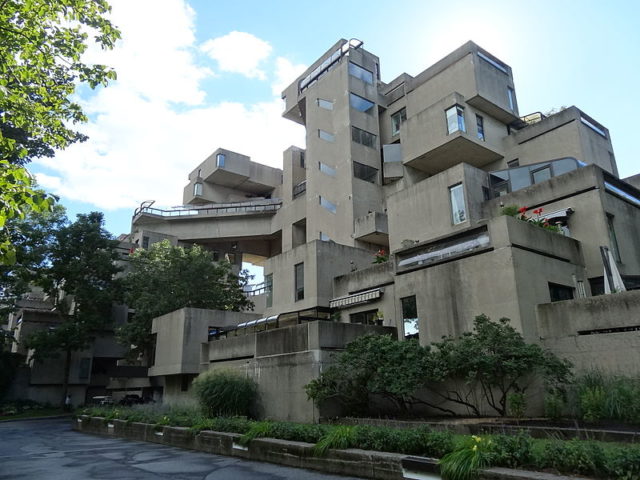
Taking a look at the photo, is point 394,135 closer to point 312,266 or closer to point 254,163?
point 312,266

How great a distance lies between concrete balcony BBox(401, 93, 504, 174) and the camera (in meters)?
28.6

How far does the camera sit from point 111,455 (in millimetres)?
13594

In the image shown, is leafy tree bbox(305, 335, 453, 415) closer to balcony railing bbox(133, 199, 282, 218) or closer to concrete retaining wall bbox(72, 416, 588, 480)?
concrete retaining wall bbox(72, 416, 588, 480)

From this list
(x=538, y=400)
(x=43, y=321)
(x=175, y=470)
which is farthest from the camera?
(x=43, y=321)

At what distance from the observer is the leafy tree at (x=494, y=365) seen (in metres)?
12.3

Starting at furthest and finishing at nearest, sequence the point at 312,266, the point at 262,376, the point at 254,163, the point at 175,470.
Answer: the point at 254,163 < the point at 312,266 < the point at 262,376 < the point at 175,470

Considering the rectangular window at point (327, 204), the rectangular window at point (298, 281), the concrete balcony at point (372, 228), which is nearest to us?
the rectangular window at point (298, 281)

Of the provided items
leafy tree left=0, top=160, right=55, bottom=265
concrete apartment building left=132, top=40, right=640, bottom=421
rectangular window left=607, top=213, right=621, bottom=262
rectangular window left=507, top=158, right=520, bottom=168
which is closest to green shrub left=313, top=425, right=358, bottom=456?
concrete apartment building left=132, top=40, right=640, bottom=421

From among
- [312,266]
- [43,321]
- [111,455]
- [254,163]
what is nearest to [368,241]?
[312,266]

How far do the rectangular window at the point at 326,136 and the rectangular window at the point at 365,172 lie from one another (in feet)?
11.9

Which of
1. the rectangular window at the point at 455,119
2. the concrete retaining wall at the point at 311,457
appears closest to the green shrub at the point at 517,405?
the concrete retaining wall at the point at 311,457

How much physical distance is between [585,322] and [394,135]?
26.4m

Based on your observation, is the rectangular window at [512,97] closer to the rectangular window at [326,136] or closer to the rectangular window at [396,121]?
the rectangular window at [396,121]

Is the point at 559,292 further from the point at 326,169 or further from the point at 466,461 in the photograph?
the point at 326,169
